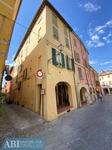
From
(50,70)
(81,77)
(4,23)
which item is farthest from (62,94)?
(4,23)

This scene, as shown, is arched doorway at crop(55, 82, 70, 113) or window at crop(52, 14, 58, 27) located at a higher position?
window at crop(52, 14, 58, 27)

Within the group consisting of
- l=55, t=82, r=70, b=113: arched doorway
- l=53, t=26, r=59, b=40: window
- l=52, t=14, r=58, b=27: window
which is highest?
l=52, t=14, r=58, b=27: window

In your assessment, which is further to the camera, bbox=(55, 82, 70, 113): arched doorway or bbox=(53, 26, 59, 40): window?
bbox=(55, 82, 70, 113): arched doorway

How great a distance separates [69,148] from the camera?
149 inches

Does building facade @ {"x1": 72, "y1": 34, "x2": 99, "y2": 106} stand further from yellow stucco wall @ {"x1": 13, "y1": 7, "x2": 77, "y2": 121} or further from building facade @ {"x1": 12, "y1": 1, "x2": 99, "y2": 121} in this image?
yellow stucco wall @ {"x1": 13, "y1": 7, "x2": 77, "y2": 121}

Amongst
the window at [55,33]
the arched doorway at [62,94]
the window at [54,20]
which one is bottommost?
the arched doorway at [62,94]

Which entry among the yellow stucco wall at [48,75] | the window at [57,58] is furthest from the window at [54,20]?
the window at [57,58]

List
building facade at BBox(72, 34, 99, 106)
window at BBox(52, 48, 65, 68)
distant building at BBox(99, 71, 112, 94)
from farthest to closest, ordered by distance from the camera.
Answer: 1. distant building at BBox(99, 71, 112, 94)
2. building facade at BBox(72, 34, 99, 106)
3. window at BBox(52, 48, 65, 68)

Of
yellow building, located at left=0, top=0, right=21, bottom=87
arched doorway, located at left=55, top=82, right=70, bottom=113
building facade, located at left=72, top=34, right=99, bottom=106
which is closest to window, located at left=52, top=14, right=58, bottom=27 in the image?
building facade, located at left=72, top=34, right=99, bottom=106

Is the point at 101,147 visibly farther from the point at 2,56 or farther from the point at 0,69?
the point at 2,56

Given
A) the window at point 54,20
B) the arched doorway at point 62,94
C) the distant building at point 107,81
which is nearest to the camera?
the window at point 54,20

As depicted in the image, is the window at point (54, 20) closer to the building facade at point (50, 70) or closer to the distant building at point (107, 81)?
the building facade at point (50, 70)

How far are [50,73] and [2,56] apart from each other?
3.92 meters

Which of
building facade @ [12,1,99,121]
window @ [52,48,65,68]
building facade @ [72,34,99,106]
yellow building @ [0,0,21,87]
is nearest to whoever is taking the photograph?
yellow building @ [0,0,21,87]
